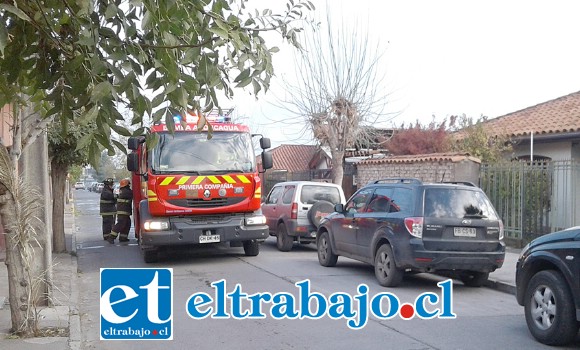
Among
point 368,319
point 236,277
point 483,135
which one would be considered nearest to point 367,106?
point 483,135

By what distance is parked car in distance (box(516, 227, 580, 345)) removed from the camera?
6.45 m

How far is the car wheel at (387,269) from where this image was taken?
32.1 ft

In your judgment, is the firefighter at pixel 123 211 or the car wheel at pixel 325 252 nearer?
the car wheel at pixel 325 252

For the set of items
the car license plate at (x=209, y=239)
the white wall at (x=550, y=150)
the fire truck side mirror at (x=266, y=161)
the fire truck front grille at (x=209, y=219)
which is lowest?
the car license plate at (x=209, y=239)

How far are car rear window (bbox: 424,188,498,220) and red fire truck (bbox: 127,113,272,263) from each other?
4267mm

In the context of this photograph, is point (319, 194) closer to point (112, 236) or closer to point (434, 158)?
point (434, 158)

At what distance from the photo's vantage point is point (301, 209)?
1484 centimetres

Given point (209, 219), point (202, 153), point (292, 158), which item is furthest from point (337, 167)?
point (292, 158)

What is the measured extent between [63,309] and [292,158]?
38.3m

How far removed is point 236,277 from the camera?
436 inches

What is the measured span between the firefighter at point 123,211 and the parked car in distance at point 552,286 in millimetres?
12240

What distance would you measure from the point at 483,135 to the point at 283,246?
6.82 meters

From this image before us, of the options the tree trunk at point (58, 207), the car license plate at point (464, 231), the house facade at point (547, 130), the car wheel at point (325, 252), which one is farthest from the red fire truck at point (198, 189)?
the house facade at point (547, 130)

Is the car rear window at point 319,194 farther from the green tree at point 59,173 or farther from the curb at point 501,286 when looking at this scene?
the curb at point 501,286
